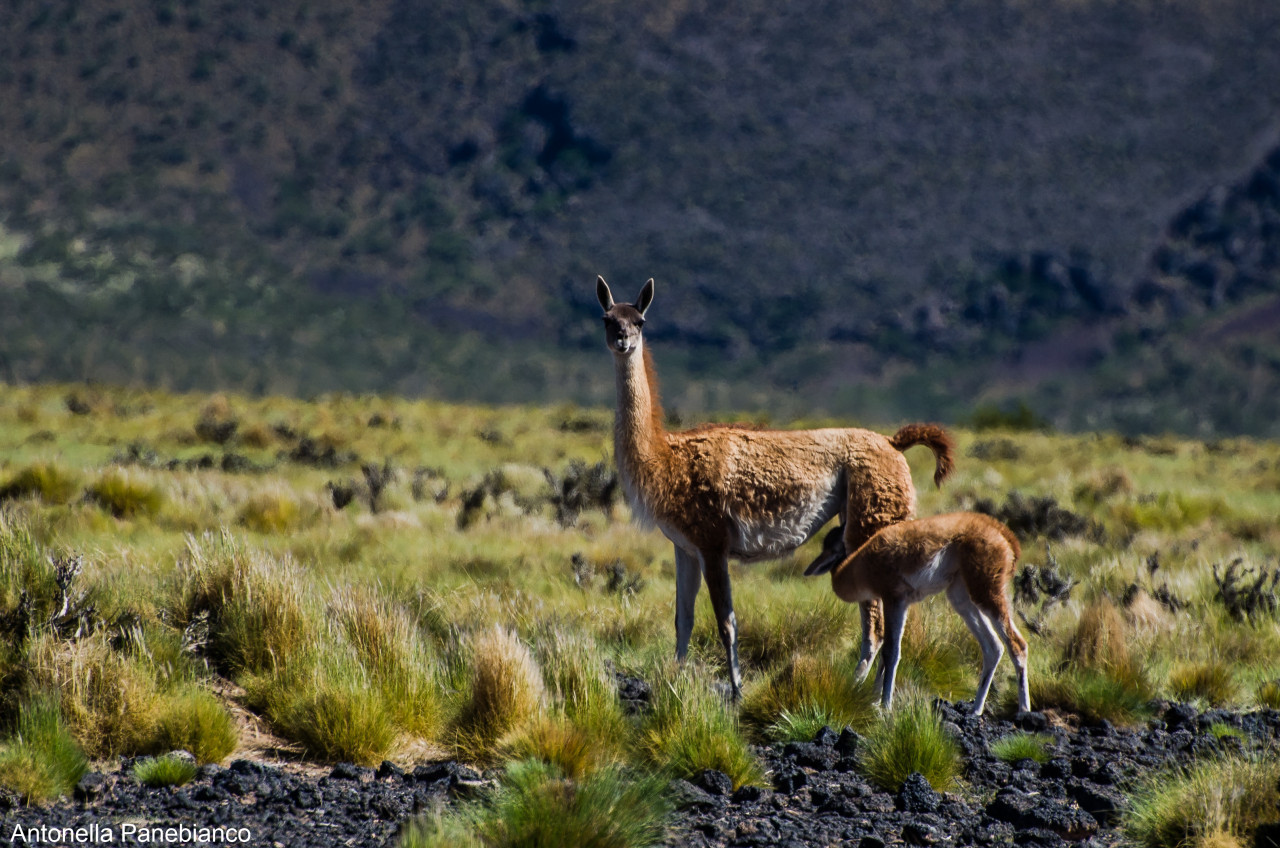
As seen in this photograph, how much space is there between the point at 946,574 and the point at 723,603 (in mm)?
1366

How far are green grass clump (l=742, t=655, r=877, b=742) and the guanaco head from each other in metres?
2.20

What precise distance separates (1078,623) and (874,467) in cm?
256

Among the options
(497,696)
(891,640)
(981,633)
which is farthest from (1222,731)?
(497,696)

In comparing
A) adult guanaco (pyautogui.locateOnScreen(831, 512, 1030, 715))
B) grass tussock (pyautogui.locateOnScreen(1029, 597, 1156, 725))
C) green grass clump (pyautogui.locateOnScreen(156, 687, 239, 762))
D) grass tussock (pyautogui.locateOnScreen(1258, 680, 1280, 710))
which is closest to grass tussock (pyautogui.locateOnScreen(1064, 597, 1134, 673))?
grass tussock (pyautogui.locateOnScreen(1029, 597, 1156, 725))

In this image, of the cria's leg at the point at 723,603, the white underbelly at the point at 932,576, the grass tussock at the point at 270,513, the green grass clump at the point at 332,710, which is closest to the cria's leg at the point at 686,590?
the cria's leg at the point at 723,603

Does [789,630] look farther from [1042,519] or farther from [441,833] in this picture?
[1042,519]

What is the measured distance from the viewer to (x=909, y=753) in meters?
6.80

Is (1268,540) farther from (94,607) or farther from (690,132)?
(690,132)

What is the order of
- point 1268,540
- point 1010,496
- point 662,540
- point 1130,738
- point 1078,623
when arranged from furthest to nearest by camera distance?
point 1010,496, point 1268,540, point 662,540, point 1078,623, point 1130,738

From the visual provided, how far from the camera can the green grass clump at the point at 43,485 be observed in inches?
600

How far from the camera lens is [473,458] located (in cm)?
2717

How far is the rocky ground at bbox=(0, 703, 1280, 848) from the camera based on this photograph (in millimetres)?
5891

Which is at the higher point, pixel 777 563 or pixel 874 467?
pixel 874 467

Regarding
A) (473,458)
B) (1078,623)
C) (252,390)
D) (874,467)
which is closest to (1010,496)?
(1078,623)
